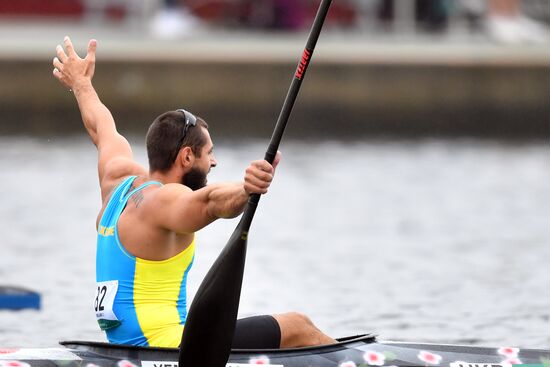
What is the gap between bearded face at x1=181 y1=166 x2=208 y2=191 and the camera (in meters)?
7.34

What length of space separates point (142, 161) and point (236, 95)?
5699 millimetres

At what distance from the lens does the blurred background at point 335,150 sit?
1248 centimetres

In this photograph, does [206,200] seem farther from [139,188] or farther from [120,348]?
[120,348]

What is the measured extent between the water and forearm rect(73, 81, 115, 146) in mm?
2349

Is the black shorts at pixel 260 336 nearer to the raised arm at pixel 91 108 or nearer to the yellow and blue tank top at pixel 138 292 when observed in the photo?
the yellow and blue tank top at pixel 138 292

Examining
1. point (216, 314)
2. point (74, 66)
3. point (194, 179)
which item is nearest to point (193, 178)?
point (194, 179)

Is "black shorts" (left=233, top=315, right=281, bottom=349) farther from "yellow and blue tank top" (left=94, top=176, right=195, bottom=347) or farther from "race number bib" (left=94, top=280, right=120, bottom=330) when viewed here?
"race number bib" (left=94, top=280, right=120, bottom=330)

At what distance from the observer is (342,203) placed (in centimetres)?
1930

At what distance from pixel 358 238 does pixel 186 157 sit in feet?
30.4

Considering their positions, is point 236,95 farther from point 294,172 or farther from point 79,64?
point 79,64

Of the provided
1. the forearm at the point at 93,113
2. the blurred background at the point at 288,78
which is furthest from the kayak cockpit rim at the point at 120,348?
the blurred background at the point at 288,78

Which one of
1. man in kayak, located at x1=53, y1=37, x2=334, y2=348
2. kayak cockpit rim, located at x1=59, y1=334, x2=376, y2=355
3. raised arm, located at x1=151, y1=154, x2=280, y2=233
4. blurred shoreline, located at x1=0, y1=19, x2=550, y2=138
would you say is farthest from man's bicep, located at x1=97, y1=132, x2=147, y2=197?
blurred shoreline, located at x1=0, y1=19, x2=550, y2=138

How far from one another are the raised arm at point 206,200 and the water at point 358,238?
3393 mm

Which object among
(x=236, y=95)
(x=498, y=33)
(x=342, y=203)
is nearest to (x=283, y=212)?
(x=342, y=203)
